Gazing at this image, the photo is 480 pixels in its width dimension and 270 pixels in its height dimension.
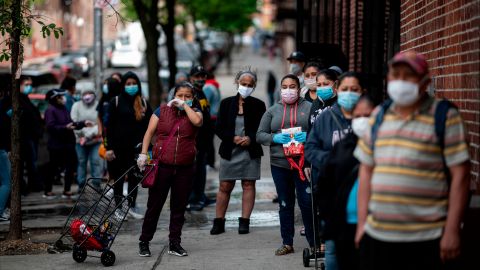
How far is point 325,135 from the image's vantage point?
23.8 feet

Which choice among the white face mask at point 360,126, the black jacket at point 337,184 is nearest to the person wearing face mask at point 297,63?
the black jacket at point 337,184

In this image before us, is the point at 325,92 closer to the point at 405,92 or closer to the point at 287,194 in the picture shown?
the point at 287,194

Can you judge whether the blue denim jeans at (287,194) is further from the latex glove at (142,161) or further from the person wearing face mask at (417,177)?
the person wearing face mask at (417,177)

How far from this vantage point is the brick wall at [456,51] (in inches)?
264

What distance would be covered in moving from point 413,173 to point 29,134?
9.62 m

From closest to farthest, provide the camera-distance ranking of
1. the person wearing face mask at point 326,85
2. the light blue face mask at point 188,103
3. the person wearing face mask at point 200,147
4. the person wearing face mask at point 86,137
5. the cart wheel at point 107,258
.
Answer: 1. the person wearing face mask at point 326,85
2. the cart wheel at point 107,258
3. the light blue face mask at point 188,103
4. the person wearing face mask at point 200,147
5. the person wearing face mask at point 86,137

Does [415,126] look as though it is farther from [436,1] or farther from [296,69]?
[296,69]

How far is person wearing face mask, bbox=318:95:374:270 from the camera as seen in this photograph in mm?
6137

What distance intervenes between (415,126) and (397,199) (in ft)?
1.35

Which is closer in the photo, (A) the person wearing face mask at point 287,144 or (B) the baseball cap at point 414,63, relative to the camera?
(B) the baseball cap at point 414,63

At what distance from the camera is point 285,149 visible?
9312 mm

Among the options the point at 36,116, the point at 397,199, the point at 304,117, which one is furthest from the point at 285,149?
the point at 36,116

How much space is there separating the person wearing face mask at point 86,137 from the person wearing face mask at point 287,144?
471cm

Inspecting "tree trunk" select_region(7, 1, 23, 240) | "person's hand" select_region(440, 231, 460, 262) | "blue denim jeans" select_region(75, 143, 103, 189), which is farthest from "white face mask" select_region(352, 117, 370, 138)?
"blue denim jeans" select_region(75, 143, 103, 189)
